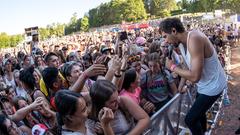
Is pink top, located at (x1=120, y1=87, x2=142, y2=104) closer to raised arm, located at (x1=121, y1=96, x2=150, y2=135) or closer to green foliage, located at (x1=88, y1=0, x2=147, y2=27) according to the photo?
raised arm, located at (x1=121, y1=96, x2=150, y2=135)

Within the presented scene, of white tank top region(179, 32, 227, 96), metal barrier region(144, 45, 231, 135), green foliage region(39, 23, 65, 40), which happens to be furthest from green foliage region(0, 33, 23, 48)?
white tank top region(179, 32, 227, 96)

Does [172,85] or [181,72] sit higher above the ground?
[181,72]

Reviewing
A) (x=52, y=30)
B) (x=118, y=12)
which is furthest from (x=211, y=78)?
(x=52, y=30)

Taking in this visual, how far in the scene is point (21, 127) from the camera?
3.67 meters

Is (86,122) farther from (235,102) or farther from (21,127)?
(235,102)

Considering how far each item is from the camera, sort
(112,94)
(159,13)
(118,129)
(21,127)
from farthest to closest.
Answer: (159,13) → (21,127) → (118,129) → (112,94)

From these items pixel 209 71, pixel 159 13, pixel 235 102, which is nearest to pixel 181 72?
pixel 209 71

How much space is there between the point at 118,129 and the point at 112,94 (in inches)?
14.9

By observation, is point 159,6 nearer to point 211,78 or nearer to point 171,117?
point 171,117

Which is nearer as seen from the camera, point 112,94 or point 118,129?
point 112,94

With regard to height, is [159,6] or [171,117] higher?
[159,6]

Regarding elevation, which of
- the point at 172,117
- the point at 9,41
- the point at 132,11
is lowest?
the point at 9,41

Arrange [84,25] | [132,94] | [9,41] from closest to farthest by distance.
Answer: [132,94], [9,41], [84,25]

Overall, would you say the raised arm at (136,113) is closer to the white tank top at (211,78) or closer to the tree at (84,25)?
the white tank top at (211,78)
